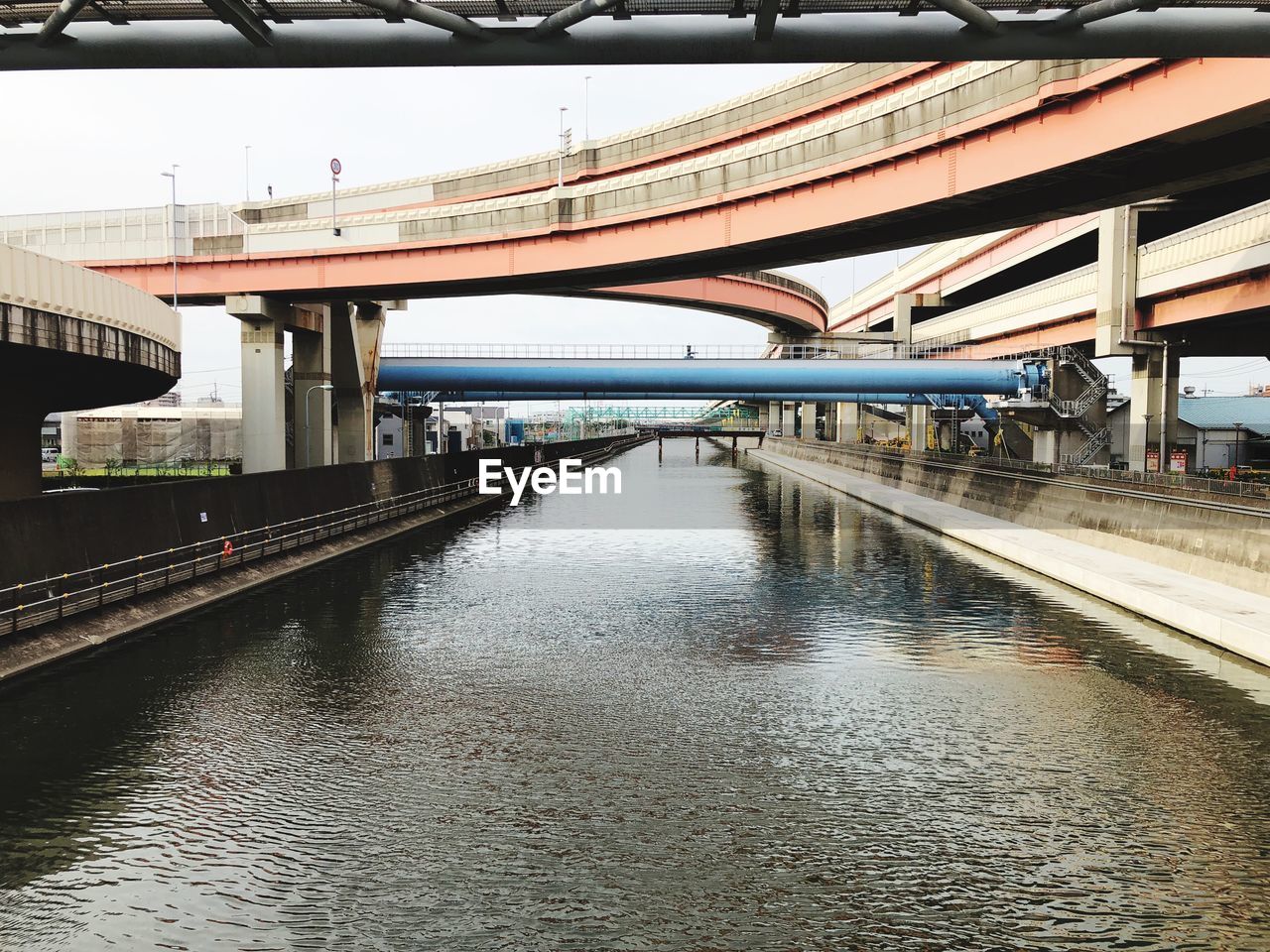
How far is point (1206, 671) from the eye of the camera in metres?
19.1

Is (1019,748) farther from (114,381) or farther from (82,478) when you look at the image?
(82,478)

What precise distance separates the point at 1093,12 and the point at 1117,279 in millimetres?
47754

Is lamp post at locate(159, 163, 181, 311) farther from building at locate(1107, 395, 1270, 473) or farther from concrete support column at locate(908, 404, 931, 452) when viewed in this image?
concrete support column at locate(908, 404, 931, 452)

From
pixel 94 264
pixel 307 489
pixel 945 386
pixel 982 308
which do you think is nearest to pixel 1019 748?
pixel 307 489

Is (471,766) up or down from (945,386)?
down

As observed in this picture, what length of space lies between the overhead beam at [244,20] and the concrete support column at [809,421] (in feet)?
482

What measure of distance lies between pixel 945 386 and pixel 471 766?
6564cm

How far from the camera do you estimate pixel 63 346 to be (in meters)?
23.1

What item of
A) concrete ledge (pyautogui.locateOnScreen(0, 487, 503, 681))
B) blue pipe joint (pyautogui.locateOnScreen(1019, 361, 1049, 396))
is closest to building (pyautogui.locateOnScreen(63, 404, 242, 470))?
concrete ledge (pyautogui.locateOnScreen(0, 487, 503, 681))

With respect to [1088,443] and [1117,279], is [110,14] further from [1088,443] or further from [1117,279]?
[1088,443]

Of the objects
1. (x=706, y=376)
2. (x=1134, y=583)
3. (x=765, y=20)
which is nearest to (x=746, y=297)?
(x=706, y=376)

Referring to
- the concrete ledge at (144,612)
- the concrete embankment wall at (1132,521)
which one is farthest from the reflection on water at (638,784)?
the concrete embankment wall at (1132,521)

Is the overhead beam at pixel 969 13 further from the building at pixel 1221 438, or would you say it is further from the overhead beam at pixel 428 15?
the building at pixel 1221 438
